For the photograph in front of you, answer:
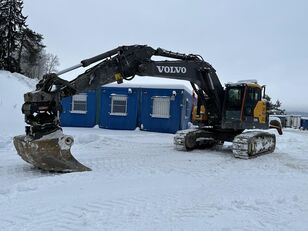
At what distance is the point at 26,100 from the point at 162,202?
3.57 m

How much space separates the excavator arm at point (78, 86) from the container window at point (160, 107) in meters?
7.01

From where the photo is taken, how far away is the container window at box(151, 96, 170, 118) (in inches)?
785

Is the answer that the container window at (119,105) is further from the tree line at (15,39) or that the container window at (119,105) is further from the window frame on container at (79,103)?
the tree line at (15,39)

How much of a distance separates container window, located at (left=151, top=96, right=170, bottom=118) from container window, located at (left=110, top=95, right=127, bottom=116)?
1497mm

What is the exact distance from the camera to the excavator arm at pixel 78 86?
316 inches

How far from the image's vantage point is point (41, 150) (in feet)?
26.1

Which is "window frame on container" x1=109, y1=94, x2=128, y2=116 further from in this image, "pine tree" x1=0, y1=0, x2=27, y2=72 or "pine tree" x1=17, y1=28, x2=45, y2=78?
"pine tree" x1=17, y1=28, x2=45, y2=78

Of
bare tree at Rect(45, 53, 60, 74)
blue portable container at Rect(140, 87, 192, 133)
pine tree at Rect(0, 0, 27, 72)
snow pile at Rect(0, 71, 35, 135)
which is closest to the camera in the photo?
snow pile at Rect(0, 71, 35, 135)

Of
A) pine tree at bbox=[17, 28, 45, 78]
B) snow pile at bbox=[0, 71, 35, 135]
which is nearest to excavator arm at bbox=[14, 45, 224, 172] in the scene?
snow pile at bbox=[0, 71, 35, 135]

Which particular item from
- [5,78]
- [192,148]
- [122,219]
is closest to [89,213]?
[122,219]

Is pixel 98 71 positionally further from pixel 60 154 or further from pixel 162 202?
pixel 162 202

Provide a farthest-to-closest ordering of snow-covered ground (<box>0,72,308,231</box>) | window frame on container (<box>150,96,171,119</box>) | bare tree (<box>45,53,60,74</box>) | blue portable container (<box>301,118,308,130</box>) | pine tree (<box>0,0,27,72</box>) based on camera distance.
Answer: bare tree (<box>45,53,60,74</box>)
blue portable container (<box>301,118,308,130</box>)
pine tree (<box>0,0,27,72</box>)
window frame on container (<box>150,96,171,119</box>)
snow-covered ground (<box>0,72,308,231</box>)

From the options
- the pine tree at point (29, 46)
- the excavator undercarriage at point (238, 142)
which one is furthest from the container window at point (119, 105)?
the pine tree at point (29, 46)

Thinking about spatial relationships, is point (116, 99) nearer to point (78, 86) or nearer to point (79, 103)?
point (79, 103)
